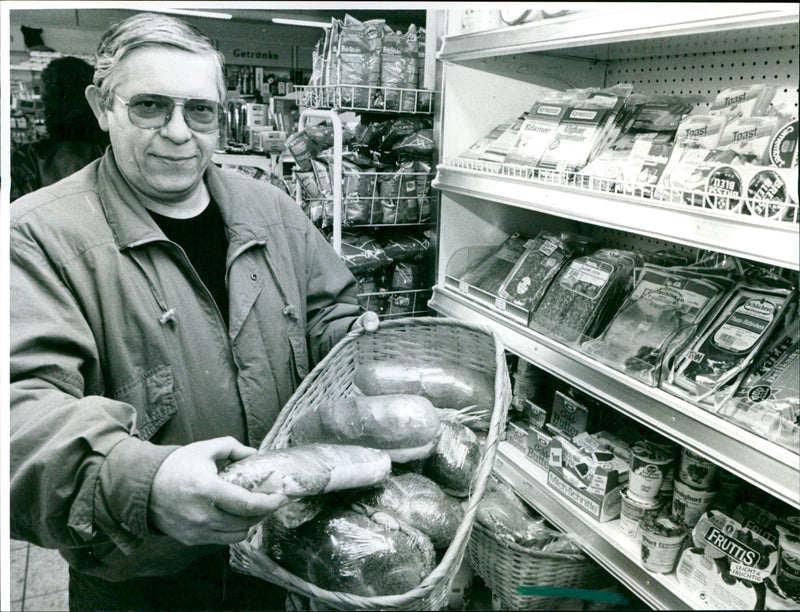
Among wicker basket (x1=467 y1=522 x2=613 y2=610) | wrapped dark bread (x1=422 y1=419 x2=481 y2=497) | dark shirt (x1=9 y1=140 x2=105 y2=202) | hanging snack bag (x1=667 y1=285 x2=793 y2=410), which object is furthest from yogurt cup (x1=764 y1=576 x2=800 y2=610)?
dark shirt (x1=9 y1=140 x2=105 y2=202)

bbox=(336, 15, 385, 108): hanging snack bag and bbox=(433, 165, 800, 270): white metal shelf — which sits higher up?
bbox=(336, 15, 385, 108): hanging snack bag

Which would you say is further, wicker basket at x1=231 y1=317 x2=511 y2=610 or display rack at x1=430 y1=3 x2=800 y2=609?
display rack at x1=430 y1=3 x2=800 y2=609

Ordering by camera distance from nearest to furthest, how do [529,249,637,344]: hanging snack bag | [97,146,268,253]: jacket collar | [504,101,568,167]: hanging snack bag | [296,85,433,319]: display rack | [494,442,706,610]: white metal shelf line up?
[97,146,268,253]: jacket collar
[494,442,706,610]: white metal shelf
[529,249,637,344]: hanging snack bag
[504,101,568,167]: hanging snack bag
[296,85,433,319]: display rack

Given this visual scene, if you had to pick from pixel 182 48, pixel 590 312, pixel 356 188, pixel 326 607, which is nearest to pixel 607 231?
pixel 590 312

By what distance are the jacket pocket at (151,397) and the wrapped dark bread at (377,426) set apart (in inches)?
10.3

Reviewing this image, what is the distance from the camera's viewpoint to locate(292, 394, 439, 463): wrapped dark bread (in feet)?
3.48

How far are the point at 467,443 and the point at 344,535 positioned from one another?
34 cm

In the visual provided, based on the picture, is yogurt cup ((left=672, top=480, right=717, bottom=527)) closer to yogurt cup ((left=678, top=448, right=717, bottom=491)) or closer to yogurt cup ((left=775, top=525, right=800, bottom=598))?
yogurt cup ((left=678, top=448, right=717, bottom=491))

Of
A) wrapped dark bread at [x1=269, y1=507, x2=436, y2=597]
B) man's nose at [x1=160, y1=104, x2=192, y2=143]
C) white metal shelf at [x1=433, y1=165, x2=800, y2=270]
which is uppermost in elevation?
man's nose at [x1=160, y1=104, x2=192, y2=143]

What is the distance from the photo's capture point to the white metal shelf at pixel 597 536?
4.60ft

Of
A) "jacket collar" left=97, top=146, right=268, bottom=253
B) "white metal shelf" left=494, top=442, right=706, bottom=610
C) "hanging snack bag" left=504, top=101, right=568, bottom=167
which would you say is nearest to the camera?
"jacket collar" left=97, top=146, right=268, bottom=253

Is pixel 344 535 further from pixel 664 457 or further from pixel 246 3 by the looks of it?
pixel 664 457

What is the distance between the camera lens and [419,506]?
1.00 m

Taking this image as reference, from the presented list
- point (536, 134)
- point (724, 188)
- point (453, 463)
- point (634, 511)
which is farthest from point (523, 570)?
point (536, 134)
